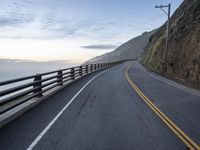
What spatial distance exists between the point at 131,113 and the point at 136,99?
324cm

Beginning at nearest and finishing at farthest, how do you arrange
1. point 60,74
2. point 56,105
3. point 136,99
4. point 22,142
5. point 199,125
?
point 22,142 → point 199,125 → point 56,105 → point 136,99 → point 60,74

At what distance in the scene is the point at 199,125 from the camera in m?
8.15

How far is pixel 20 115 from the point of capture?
930 centimetres

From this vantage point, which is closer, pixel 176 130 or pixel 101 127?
pixel 176 130

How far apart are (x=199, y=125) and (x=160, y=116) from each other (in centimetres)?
149

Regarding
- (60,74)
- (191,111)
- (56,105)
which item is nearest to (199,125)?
(191,111)

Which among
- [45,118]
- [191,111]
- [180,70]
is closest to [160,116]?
[191,111]

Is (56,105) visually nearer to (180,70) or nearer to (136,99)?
(136,99)

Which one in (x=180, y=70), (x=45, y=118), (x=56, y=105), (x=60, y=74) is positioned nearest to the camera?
(x=45, y=118)

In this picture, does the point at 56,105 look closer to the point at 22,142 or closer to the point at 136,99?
the point at 136,99

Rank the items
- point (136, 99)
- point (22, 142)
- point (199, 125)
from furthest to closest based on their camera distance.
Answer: point (136, 99) → point (199, 125) → point (22, 142)

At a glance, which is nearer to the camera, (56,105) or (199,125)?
(199,125)

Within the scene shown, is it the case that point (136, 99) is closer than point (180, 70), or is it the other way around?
point (136, 99)

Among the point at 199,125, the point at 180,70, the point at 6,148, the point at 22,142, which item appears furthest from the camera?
the point at 180,70
